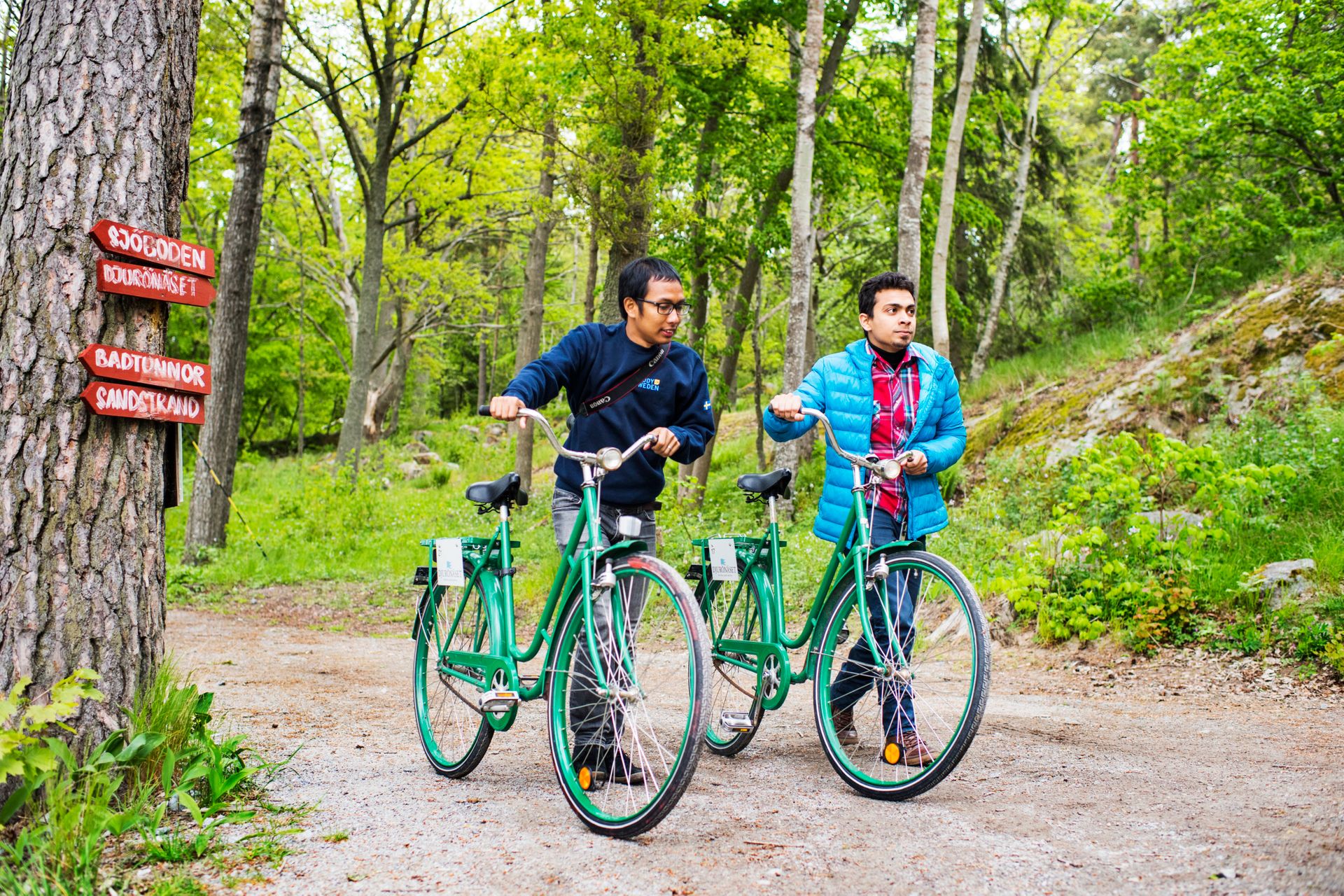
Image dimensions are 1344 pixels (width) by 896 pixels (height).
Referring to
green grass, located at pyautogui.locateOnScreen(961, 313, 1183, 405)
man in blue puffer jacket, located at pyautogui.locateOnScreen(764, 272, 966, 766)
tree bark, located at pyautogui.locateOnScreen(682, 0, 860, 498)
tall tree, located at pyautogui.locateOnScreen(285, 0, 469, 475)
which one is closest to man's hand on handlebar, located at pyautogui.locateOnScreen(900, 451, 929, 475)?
man in blue puffer jacket, located at pyautogui.locateOnScreen(764, 272, 966, 766)

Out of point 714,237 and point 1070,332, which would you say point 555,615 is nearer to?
point 714,237

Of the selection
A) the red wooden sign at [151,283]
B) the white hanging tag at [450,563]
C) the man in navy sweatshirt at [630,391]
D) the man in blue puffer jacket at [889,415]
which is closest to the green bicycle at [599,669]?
the white hanging tag at [450,563]

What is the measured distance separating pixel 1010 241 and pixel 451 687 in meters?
16.4

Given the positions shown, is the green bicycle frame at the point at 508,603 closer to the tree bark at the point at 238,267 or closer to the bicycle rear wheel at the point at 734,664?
the bicycle rear wheel at the point at 734,664

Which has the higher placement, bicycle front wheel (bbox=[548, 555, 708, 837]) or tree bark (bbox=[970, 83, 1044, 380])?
tree bark (bbox=[970, 83, 1044, 380])

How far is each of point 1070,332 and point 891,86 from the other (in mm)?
5124

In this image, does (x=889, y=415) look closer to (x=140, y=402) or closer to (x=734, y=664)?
(x=734, y=664)

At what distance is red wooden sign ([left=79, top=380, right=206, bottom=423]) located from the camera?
11.0 feet

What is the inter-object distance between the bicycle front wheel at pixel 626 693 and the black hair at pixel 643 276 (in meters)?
1.17

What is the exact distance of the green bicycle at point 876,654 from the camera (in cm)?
344

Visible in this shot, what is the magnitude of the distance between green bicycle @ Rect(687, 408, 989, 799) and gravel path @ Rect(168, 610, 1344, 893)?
17 cm

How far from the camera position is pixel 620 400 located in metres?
4.01

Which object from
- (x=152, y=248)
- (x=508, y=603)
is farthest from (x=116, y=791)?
(x=152, y=248)

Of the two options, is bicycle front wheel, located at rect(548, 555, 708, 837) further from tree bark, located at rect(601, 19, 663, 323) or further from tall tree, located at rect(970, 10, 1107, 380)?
tall tree, located at rect(970, 10, 1107, 380)
